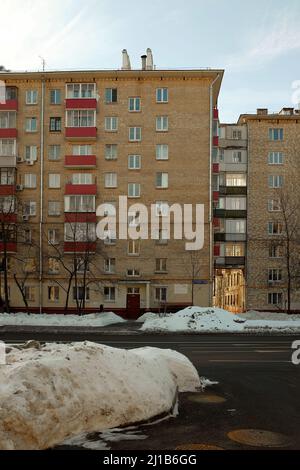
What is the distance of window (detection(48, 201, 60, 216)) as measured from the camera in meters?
44.2

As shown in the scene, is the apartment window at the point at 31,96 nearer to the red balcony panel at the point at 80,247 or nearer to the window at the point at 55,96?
the window at the point at 55,96

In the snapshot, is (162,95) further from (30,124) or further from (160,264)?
(160,264)

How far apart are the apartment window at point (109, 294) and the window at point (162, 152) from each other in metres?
11.8

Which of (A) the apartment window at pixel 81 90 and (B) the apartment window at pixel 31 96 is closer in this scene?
(A) the apartment window at pixel 81 90

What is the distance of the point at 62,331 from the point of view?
1061 inches

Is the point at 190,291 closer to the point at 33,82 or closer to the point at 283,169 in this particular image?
the point at 283,169

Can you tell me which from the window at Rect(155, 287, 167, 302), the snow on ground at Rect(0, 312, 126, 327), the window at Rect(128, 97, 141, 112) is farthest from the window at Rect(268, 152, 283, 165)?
the snow on ground at Rect(0, 312, 126, 327)

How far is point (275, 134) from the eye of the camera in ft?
165

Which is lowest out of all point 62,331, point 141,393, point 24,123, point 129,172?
point 62,331

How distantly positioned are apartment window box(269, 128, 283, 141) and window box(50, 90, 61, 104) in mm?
20756

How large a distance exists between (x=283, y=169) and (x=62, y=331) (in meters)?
31.2

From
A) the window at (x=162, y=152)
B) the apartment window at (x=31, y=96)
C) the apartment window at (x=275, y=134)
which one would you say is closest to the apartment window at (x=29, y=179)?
the apartment window at (x=31, y=96)

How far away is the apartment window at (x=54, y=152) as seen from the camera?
146ft
